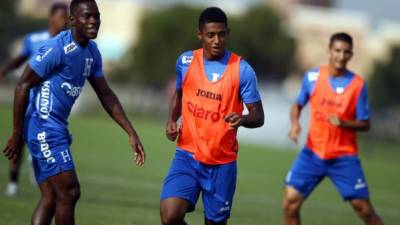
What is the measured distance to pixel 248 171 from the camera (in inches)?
1092

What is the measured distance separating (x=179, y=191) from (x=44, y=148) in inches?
51.8

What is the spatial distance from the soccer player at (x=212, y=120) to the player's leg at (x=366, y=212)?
9.44 ft

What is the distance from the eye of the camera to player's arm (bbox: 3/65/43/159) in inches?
382

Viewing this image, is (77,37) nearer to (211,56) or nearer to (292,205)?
(211,56)

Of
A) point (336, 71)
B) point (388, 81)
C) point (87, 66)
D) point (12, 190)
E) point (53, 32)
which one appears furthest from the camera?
point (388, 81)

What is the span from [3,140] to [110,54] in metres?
86.4

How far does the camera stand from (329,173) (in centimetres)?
1282

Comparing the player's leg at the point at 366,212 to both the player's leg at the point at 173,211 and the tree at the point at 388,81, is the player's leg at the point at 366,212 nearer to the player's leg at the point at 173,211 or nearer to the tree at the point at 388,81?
the player's leg at the point at 173,211

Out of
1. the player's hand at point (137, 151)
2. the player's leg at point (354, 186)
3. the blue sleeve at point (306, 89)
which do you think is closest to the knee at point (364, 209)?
the player's leg at point (354, 186)

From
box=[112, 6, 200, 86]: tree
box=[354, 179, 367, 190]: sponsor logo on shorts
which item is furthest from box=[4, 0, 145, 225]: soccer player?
box=[112, 6, 200, 86]: tree

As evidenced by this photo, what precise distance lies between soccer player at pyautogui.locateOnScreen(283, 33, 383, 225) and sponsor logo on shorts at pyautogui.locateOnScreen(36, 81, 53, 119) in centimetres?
381

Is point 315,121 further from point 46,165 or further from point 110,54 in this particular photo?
point 110,54

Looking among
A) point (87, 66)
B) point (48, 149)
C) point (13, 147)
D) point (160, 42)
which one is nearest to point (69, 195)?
point (48, 149)

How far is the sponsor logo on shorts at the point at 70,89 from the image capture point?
32.9 ft
